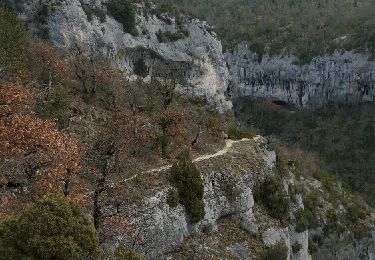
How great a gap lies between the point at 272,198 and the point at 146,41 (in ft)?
108

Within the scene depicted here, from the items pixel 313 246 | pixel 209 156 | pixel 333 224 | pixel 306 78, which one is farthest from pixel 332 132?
pixel 209 156

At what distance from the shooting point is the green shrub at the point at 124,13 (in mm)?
66562

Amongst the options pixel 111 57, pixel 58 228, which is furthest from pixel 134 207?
pixel 111 57

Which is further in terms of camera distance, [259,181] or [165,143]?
[259,181]

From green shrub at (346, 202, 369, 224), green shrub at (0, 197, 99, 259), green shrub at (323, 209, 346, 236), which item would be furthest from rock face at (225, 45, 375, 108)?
green shrub at (0, 197, 99, 259)

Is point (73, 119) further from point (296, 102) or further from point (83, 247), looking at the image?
point (296, 102)

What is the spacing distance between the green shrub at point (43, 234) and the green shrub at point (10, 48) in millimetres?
21179

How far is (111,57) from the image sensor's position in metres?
63.6

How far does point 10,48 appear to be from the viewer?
38.2 m

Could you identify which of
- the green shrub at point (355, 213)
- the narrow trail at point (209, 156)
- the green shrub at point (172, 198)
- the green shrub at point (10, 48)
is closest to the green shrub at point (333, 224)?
the green shrub at point (355, 213)

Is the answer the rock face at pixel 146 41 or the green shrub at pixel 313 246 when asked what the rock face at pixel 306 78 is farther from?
the green shrub at pixel 313 246

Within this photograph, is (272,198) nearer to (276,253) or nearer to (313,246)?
(276,253)

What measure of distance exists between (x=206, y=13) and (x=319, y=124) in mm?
67716

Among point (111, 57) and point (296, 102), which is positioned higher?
point (111, 57)
